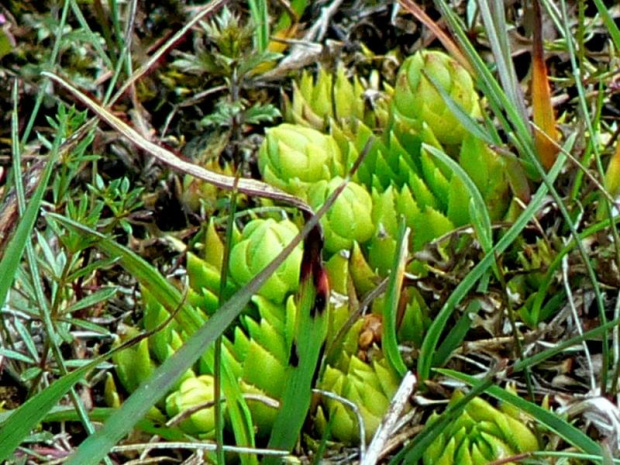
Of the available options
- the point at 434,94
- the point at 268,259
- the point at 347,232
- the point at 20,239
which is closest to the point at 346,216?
the point at 347,232

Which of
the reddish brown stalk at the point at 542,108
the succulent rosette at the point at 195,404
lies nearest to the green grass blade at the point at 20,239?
the succulent rosette at the point at 195,404

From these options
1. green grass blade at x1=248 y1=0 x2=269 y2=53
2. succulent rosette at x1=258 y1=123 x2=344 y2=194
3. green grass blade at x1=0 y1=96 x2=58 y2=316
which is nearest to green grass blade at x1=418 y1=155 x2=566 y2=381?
succulent rosette at x1=258 y1=123 x2=344 y2=194

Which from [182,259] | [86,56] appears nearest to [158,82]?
[86,56]

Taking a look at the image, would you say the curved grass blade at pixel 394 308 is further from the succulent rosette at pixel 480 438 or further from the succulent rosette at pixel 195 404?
the succulent rosette at pixel 195 404

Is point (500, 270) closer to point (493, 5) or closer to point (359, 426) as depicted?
point (359, 426)

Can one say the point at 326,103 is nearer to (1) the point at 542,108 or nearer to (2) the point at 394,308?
(1) the point at 542,108
